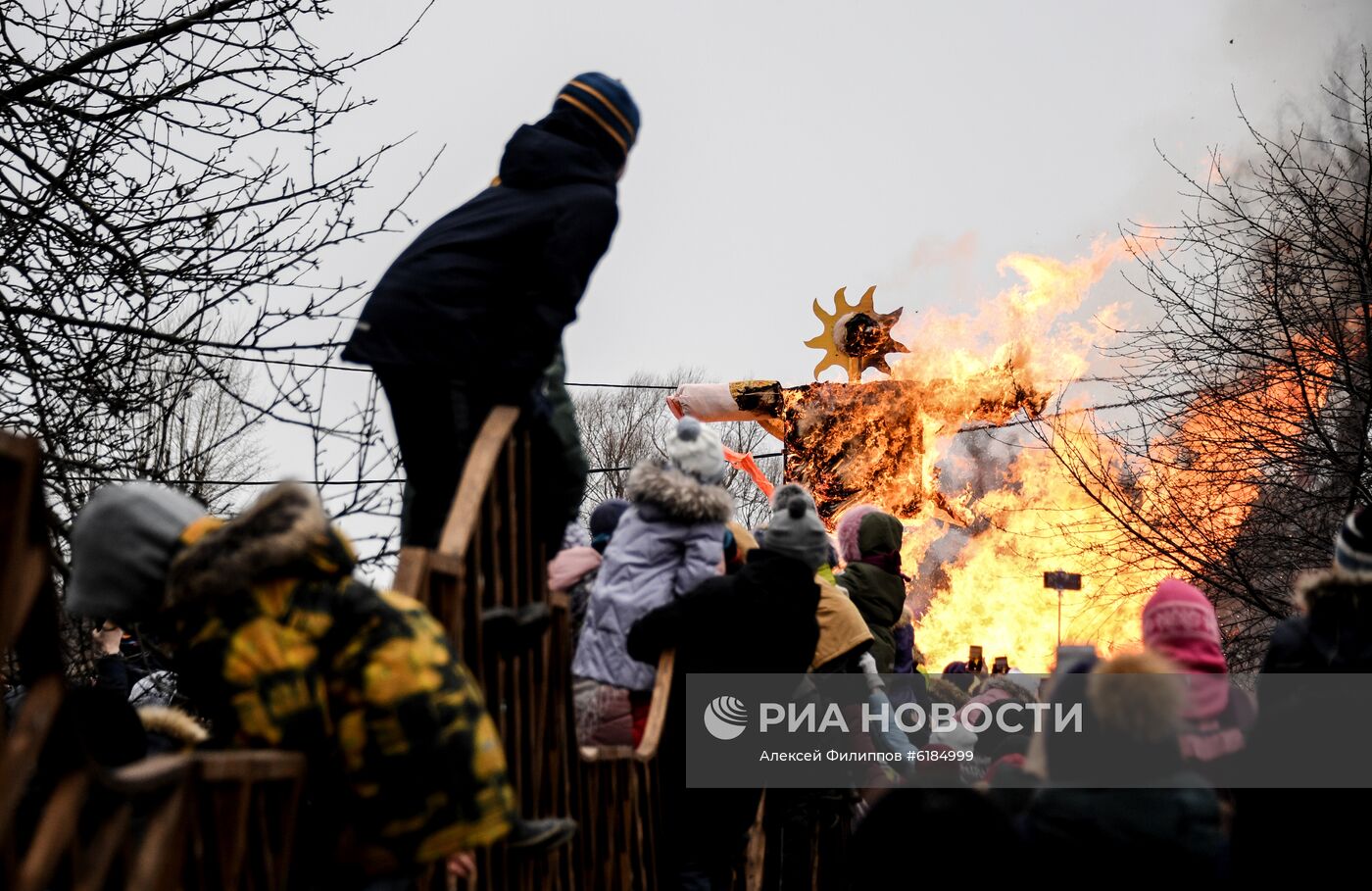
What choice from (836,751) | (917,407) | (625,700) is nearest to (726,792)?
(625,700)

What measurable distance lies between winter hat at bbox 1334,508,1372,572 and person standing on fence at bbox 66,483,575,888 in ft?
8.04

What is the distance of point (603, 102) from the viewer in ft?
15.3

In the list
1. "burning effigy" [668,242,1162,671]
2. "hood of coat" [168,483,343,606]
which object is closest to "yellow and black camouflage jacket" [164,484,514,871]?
"hood of coat" [168,483,343,606]

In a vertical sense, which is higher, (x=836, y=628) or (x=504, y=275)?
(x=504, y=275)

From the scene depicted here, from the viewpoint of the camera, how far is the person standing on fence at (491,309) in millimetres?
4324

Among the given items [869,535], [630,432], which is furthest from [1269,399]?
[630,432]

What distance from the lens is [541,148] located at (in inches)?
181

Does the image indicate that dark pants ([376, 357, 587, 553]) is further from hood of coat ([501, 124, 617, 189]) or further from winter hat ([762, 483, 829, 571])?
winter hat ([762, 483, 829, 571])

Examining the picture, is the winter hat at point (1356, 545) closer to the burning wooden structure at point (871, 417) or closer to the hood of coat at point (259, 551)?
the hood of coat at point (259, 551)

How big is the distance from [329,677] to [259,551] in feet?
0.93

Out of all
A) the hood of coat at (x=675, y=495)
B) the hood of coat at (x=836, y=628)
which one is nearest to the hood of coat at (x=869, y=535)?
the hood of coat at (x=836, y=628)

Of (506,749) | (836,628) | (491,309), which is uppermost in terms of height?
(491,309)

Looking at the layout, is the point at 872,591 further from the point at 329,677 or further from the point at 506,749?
the point at 329,677

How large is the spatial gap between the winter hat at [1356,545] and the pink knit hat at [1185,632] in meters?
0.38
